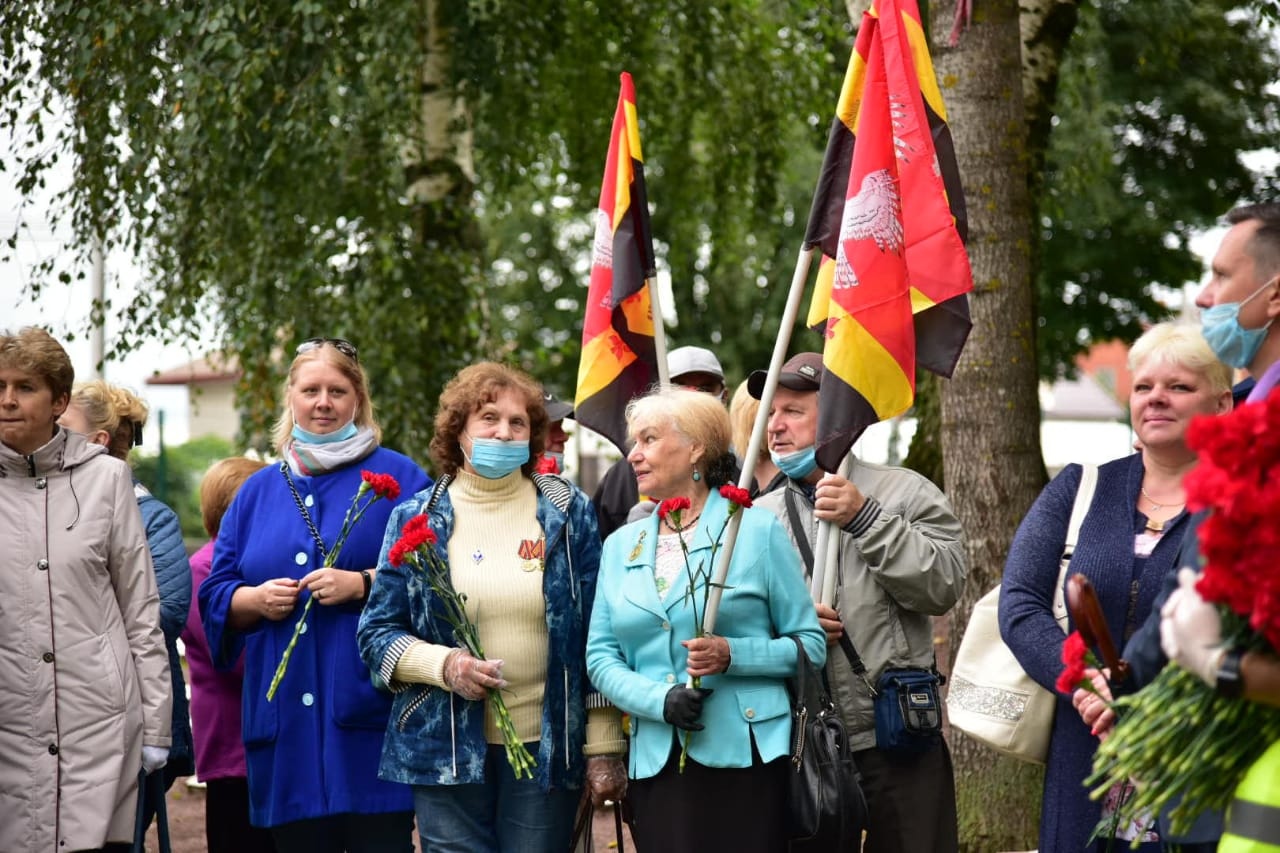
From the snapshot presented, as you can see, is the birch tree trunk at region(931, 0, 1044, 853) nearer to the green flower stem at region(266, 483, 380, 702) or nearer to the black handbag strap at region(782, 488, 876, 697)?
the black handbag strap at region(782, 488, 876, 697)

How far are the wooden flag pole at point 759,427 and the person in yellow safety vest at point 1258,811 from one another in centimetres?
169

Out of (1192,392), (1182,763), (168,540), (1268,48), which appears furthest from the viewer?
(1268,48)

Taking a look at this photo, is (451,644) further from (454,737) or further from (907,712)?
(907,712)

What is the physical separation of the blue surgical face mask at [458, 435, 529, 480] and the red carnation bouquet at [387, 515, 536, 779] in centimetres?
25

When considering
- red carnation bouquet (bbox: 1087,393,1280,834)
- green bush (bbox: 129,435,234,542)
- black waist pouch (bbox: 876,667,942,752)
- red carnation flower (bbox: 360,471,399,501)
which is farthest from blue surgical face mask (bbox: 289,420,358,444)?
green bush (bbox: 129,435,234,542)

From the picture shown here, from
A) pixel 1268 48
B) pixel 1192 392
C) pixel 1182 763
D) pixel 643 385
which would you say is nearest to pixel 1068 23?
pixel 643 385

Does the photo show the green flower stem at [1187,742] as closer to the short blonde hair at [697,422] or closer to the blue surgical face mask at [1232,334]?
the blue surgical face mask at [1232,334]

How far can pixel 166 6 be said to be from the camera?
894 centimetres

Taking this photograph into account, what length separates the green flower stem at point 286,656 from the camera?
4.89 m

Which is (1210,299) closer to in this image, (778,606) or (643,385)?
(778,606)

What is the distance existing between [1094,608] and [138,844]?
3251 millimetres

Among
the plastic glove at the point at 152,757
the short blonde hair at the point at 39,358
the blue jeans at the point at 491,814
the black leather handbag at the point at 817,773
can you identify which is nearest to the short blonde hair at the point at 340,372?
the short blonde hair at the point at 39,358

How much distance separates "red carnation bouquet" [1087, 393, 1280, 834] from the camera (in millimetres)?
2746

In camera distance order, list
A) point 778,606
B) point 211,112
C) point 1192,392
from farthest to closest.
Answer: point 211,112
point 778,606
point 1192,392
